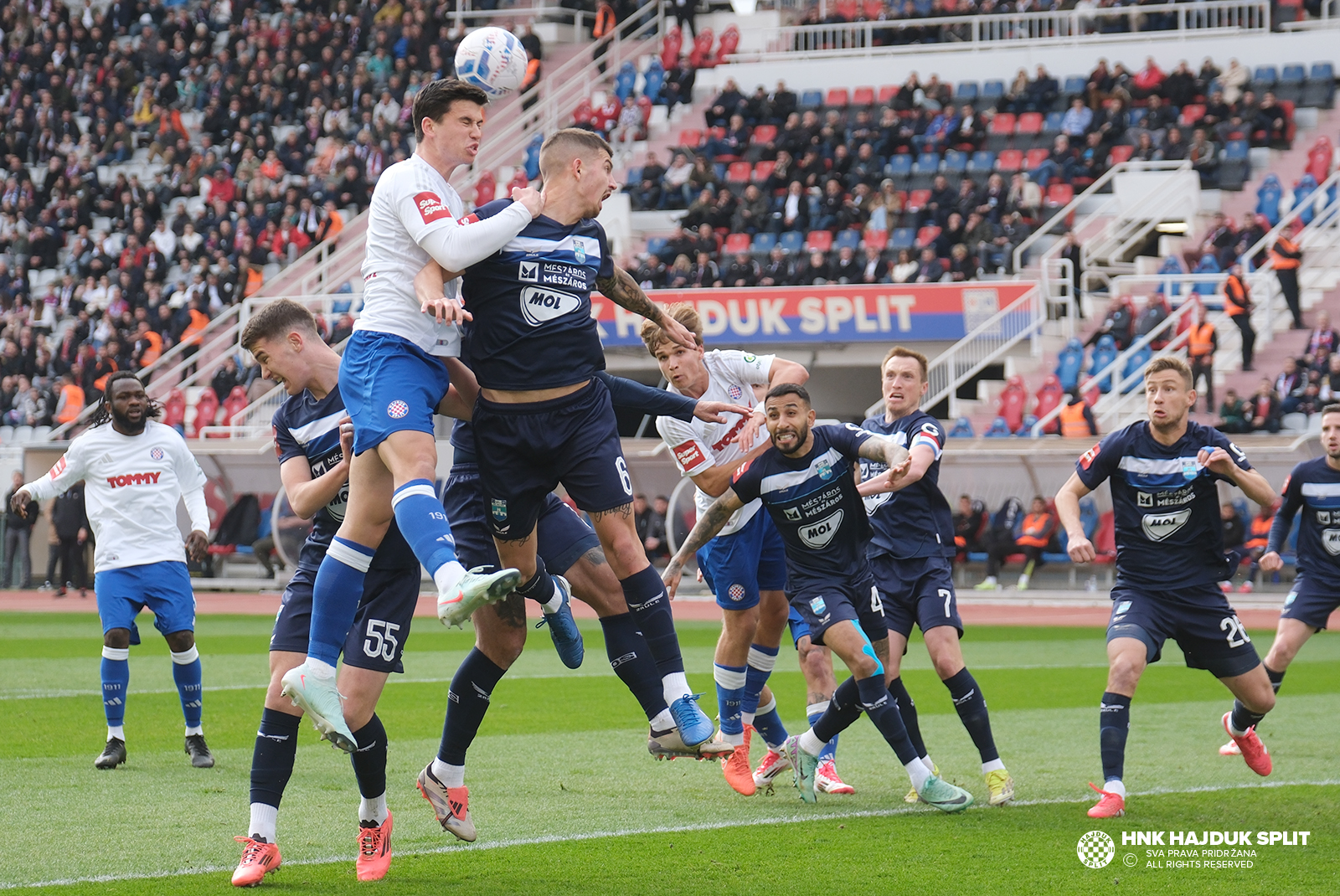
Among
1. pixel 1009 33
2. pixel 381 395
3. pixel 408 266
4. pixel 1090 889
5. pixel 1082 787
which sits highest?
pixel 1009 33

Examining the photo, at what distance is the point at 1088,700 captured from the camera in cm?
1155

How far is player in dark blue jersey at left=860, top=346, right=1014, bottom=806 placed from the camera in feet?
24.5

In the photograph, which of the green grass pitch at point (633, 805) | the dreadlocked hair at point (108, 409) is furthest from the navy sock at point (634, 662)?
the dreadlocked hair at point (108, 409)

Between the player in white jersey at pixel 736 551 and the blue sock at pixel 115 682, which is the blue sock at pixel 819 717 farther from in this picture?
the blue sock at pixel 115 682

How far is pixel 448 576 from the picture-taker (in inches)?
206

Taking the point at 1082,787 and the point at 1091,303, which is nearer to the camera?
the point at 1082,787

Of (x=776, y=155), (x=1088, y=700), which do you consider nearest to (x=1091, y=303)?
(x=776, y=155)

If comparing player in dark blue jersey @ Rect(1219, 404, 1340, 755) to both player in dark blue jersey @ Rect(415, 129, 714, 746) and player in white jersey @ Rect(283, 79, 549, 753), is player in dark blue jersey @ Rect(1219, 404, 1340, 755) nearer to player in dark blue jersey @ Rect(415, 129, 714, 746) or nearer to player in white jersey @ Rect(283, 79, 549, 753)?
player in dark blue jersey @ Rect(415, 129, 714, 746)

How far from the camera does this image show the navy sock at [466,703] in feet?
21.5

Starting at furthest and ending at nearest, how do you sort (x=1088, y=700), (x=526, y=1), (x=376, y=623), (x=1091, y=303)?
1. (x=526, y=1)
2. (x=1091, y=303)
3. (x=1088, y=700)
4. (x=376, y=623)

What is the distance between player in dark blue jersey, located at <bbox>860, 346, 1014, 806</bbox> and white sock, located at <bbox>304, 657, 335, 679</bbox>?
2925 mm


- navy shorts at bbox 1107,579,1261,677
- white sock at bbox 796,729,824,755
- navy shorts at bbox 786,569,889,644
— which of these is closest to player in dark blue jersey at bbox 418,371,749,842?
navy shorts at bbox 786,569,889,644

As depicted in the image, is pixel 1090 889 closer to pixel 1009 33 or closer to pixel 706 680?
pixel 706 680

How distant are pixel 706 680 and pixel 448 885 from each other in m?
6.94
